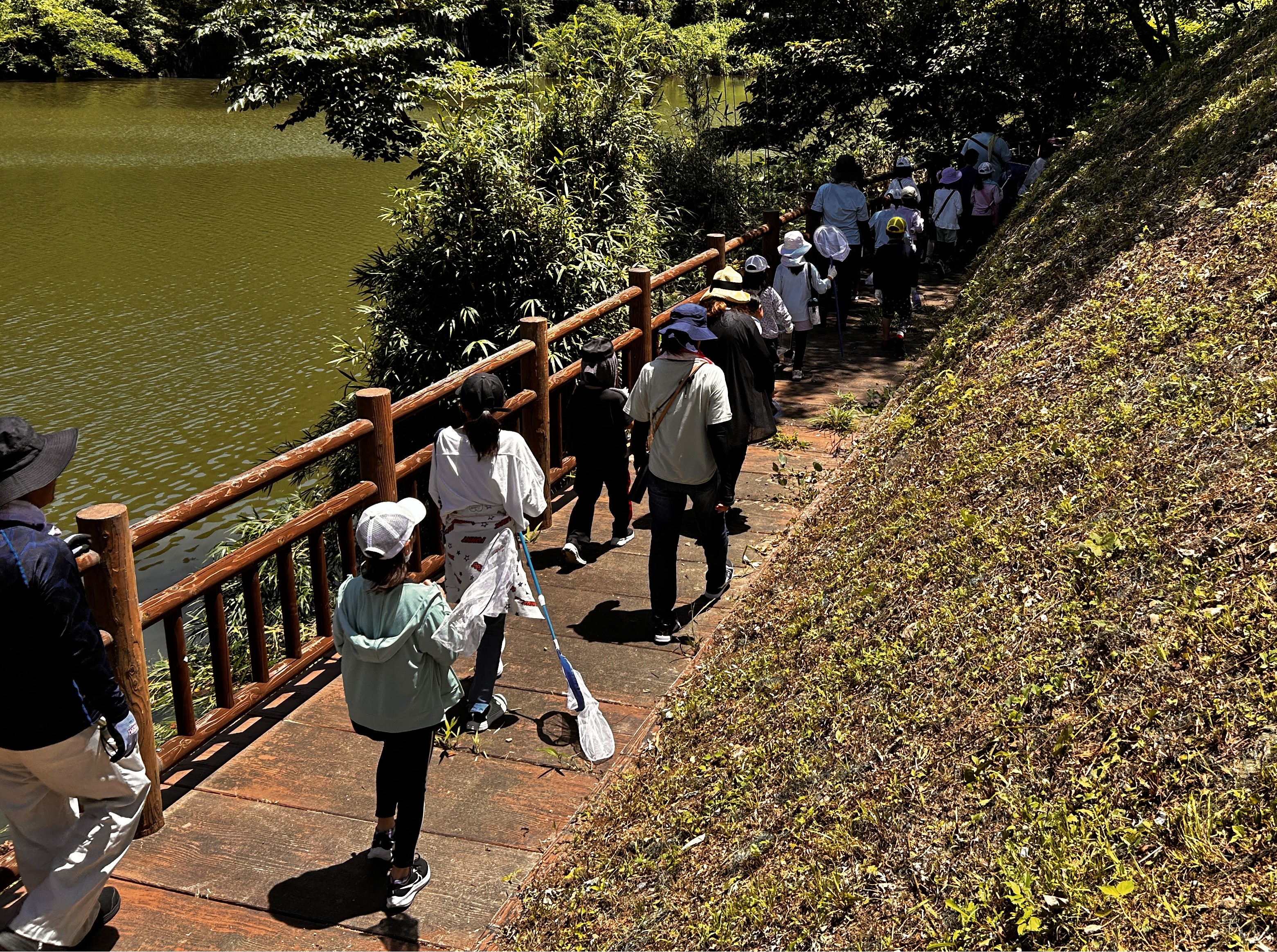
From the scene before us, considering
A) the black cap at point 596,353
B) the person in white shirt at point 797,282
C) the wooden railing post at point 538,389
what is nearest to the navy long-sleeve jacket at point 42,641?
the black cap at point 596,353

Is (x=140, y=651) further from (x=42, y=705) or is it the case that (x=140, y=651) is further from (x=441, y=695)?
(x=441, y=695)

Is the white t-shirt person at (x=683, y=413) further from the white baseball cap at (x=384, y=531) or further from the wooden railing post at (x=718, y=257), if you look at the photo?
the wooden railing post at (x=718, y=257)

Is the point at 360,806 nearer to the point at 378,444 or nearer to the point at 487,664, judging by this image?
the point at 487,664

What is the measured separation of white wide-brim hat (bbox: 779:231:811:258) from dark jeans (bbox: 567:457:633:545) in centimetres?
330

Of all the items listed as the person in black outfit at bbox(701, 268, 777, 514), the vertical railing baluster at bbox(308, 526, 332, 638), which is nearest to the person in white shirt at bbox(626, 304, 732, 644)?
the person in black outfit at bbox(701, 268, 777, 514)

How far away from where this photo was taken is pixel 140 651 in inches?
174

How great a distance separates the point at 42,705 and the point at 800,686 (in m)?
2.89

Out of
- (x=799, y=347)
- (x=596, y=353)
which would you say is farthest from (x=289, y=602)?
(x=799, y=347)

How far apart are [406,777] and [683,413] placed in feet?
8.60

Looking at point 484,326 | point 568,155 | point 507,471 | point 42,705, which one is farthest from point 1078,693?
point 568,155

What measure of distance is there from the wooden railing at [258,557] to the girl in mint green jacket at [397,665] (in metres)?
0.97

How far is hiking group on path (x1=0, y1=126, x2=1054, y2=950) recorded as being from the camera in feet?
12.0

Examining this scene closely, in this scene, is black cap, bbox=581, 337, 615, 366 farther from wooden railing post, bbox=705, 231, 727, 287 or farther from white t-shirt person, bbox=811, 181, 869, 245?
white t-shirt person, bbox=811, 181, 869, 245

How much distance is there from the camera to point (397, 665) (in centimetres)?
403
